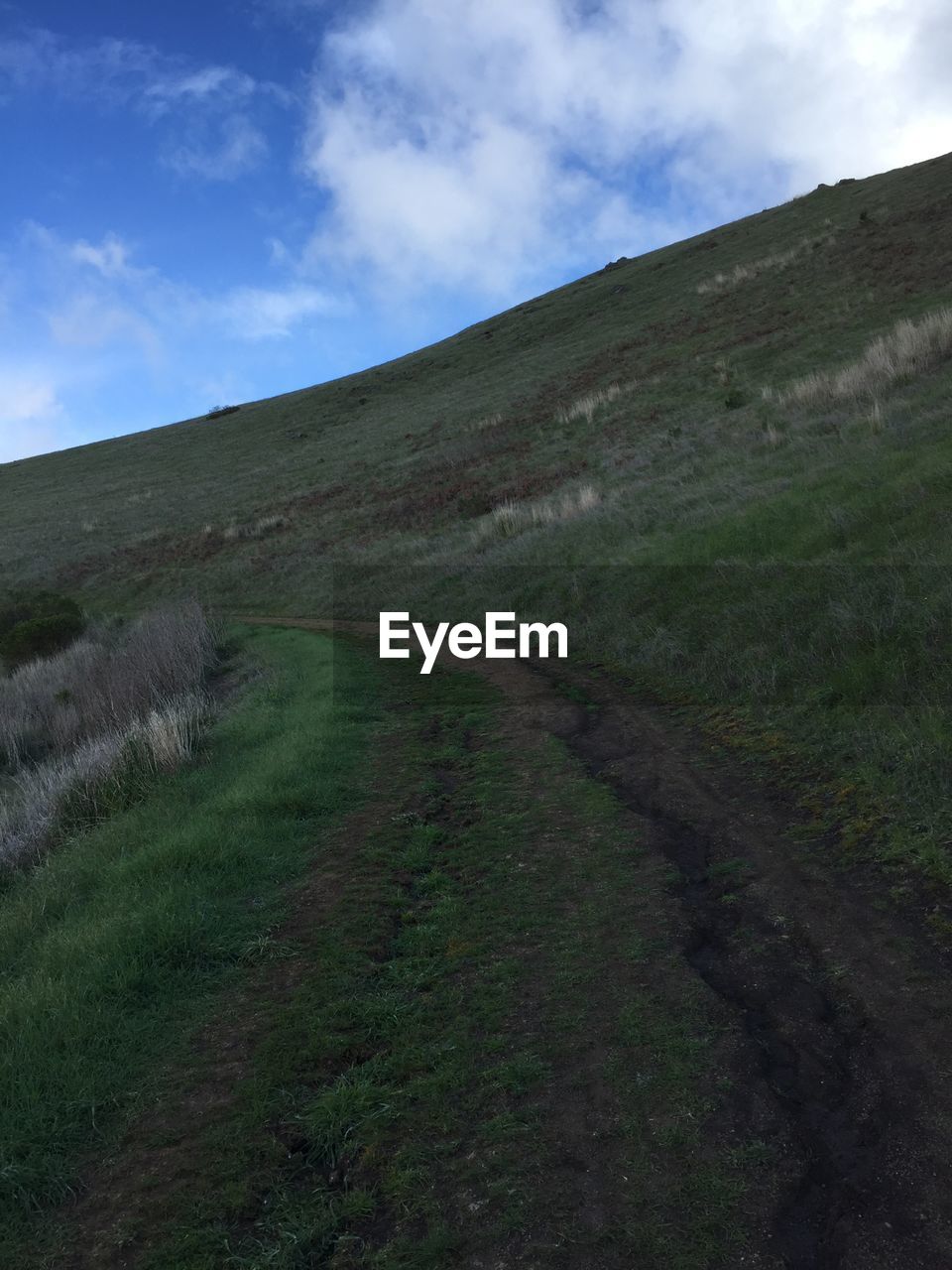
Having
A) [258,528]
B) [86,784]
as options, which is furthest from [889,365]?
[258,528]

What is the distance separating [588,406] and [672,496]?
756 inches

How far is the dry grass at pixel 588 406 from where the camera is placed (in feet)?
121

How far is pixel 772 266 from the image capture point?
153ft

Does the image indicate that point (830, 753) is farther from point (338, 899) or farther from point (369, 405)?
point (369, 405)

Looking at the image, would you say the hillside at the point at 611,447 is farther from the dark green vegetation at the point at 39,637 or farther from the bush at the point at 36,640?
the bush at the point at 36,640

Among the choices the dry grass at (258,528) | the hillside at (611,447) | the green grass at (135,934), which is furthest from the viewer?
the dry grass at (258,528)

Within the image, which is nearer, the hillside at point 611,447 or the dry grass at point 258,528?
the hillside at point 611,447

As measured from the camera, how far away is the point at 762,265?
158 feet

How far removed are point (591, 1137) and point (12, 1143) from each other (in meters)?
2.67

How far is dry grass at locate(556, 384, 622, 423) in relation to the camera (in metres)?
36.8

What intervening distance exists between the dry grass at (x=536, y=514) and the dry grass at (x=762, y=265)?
2932cm

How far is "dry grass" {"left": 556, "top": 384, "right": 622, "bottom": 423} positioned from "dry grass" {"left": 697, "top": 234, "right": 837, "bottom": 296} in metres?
15.1

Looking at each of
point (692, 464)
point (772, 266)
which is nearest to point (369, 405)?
point (772, 266)

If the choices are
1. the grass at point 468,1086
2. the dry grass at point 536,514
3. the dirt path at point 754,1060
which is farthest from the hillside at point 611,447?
the grass at point 468,1086
